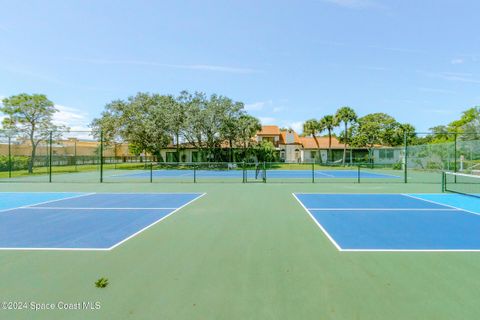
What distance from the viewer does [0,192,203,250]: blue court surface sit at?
19.5ft

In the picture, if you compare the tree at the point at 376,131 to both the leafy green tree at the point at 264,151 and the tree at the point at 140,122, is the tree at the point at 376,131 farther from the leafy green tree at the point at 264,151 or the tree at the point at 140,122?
the tree at the point at 140,122

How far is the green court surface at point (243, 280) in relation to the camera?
325 cm

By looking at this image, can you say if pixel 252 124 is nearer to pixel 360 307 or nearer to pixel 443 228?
pixel 443 228

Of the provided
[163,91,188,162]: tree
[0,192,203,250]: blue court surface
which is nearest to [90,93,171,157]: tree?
[163,91,188,162]: tree

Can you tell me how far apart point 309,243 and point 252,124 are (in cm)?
3148

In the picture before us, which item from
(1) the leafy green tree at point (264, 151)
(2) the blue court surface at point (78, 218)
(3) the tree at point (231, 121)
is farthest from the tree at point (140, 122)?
(2) the blue court surface at point (78, 218)

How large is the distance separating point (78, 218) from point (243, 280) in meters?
6.39

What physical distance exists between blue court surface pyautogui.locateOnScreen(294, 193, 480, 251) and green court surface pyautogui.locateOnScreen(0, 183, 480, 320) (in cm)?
56

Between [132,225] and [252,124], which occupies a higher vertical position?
[252,124]

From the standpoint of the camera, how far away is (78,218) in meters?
8.16

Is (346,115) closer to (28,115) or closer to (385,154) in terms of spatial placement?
(385,154)

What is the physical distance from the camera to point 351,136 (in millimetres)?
43812

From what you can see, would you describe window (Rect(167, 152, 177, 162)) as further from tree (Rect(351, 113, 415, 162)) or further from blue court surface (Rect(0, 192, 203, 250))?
blue court surface (Rect(0, 192, 203, 250))

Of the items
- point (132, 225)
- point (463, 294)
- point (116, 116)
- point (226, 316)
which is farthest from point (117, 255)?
point (116, 116)
